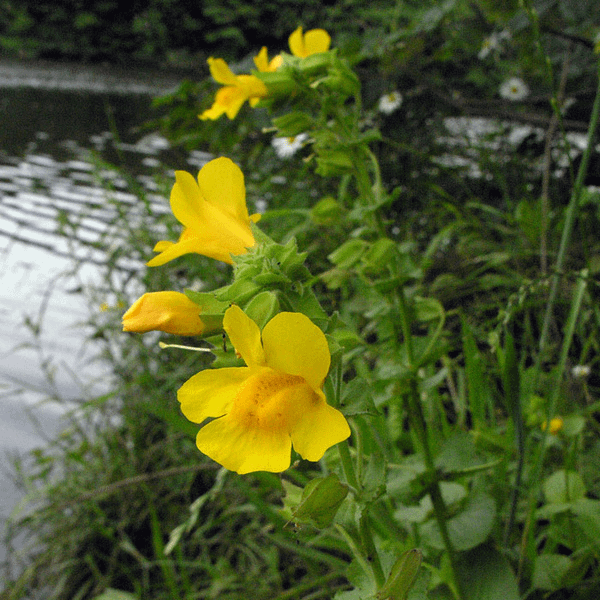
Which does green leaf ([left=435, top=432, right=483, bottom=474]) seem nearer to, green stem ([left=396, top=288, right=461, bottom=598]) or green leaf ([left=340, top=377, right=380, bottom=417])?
green stem ([left=396, top=288, right=461, bottom=598])

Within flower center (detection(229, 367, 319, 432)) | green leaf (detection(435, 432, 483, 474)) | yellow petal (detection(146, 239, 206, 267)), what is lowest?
green leaf (detection(435, 432, 483, 474))

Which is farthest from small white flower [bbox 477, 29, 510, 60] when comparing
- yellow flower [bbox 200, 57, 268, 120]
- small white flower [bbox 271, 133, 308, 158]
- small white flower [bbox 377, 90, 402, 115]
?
yellow flower [bbox 200, 57, 268, 120]

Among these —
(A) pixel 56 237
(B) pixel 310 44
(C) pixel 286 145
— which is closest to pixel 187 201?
(B) pixel 310 44

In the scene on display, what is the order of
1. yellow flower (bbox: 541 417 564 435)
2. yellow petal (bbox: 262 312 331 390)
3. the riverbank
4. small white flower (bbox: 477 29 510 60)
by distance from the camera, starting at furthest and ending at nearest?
1. the riverbank
2. small white flower (bbox: 477 29 510 60)
3. yellow flower (bbox: 541 417 564 435)
4. yellow petal (bbox: 262 312 331 390)

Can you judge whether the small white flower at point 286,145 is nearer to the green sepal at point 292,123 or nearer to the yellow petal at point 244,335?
the green sepal at point 292,123

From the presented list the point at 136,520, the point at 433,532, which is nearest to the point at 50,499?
the point at 136,520

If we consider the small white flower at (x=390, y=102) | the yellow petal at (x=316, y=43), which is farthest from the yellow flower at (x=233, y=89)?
the small white flower at (x=390, y=102)

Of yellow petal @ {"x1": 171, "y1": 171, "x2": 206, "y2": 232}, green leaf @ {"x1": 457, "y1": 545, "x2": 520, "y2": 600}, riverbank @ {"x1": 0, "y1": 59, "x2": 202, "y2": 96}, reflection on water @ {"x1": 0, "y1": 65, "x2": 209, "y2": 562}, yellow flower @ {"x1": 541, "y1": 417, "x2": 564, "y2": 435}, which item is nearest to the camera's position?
yellow petal @ {"x1": 171, "y1": 171, "x2": 206, "y2": 232}
